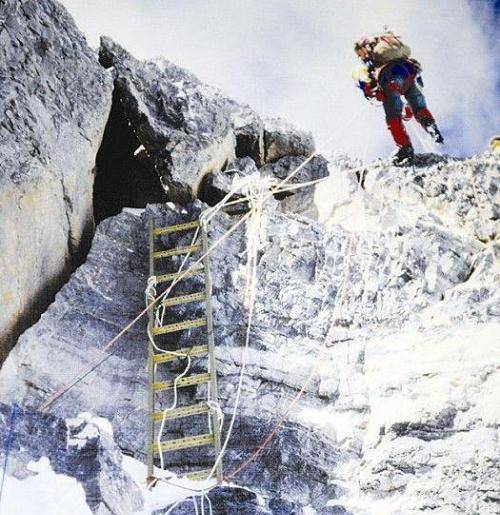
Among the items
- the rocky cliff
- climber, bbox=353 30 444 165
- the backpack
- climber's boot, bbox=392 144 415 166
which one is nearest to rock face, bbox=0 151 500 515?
the rocky cliff

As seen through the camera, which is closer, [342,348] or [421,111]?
[342,348]

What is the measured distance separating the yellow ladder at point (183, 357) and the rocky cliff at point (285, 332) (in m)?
0.20

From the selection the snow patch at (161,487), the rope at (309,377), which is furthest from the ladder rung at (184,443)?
the rope at (309,377)

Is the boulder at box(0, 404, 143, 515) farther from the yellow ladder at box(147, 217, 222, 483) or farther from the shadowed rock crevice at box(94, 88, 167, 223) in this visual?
the shadowed rock crevice at box(94, 88, 167, 223)

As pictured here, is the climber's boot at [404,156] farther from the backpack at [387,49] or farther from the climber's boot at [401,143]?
the backpack at [387,49]

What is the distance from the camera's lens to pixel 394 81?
10164mm

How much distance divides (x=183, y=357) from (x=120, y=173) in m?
4.48

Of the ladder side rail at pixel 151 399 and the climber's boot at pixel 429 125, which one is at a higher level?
the climber's boot at pixel 429 125

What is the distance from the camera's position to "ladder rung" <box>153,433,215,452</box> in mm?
7238

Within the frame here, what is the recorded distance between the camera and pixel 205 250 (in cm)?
911

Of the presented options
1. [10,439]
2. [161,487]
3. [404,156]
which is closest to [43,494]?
[10,439]

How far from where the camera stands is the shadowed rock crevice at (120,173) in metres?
10.9

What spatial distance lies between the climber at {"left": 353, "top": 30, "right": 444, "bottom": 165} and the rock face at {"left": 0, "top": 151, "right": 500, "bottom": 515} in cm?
83

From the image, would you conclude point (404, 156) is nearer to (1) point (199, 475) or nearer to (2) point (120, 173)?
(2) point (120, 173)
